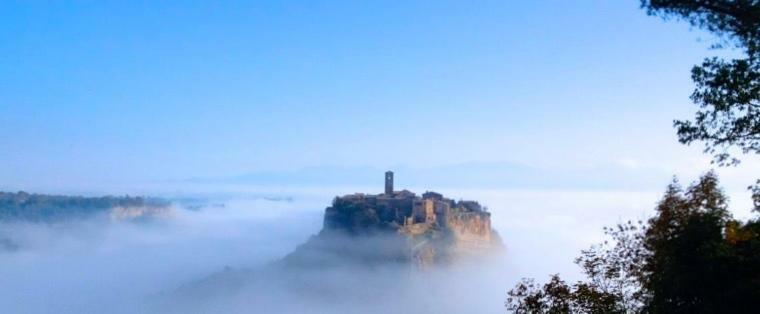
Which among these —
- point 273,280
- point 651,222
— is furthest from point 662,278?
point 273,280

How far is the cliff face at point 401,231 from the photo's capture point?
11200 centimetres

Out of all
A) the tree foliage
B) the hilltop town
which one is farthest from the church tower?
the tree foliage

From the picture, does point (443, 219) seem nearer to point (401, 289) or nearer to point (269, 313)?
point (401, 289)

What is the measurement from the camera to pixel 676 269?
1463 centimetres

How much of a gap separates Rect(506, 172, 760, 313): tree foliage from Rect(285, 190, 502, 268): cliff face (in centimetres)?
9369

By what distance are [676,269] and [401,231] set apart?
9615cm

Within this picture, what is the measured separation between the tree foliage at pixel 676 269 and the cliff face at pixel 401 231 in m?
93.7

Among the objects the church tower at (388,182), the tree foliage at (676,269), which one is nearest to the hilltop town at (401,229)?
the church tower at (388,182)

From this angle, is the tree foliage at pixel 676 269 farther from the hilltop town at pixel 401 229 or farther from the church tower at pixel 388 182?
the church tower at pixel 388 182

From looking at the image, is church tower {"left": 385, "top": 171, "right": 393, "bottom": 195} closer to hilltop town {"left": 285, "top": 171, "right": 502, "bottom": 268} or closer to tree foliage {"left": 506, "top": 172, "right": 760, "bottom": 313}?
hilltop town {"left": 285, "top": 171, "right": 502, "bottom": 268}

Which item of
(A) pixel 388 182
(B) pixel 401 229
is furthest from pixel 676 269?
(A) pixel 388 182

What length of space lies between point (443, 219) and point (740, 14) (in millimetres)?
104872

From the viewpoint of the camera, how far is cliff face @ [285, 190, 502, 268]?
11200 centimetres

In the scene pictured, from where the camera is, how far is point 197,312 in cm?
12056
